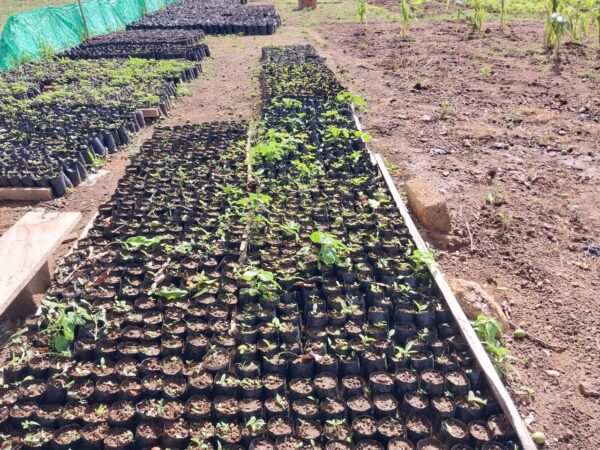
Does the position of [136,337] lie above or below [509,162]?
above

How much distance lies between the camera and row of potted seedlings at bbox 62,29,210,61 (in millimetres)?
12586

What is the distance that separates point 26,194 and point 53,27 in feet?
34.7

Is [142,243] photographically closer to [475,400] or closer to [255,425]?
[255,425]

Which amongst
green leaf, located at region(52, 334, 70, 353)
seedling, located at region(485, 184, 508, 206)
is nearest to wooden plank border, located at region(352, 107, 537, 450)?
seedling, located at region(485, 184, 508, 206)

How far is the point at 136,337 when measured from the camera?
10.3 feet

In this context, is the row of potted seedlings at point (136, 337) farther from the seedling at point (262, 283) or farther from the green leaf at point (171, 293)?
the seedling at point (262, 283)

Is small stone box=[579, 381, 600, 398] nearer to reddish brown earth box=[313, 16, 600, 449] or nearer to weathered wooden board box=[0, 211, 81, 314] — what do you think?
reddish brown earth box=[313, 16, 600, 449]

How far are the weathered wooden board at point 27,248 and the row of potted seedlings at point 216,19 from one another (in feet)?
46.7

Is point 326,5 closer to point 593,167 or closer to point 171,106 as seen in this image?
point 171,106

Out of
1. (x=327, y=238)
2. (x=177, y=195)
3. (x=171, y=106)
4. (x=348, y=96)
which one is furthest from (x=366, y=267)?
(x=171, y=106)

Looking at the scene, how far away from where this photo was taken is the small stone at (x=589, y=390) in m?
3.17

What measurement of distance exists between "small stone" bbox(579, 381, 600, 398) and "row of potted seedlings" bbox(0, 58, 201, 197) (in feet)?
18.7

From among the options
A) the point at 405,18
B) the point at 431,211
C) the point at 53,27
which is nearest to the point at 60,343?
the point at 431,211

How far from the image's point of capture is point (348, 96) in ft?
26.2
